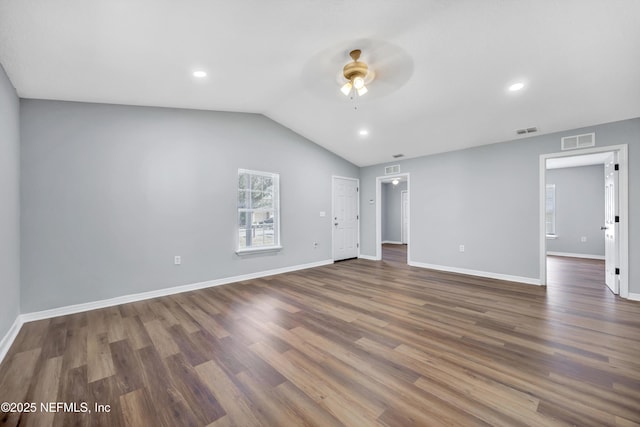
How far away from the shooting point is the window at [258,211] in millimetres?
4688

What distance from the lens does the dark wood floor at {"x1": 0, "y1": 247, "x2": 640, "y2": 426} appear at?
1536mm

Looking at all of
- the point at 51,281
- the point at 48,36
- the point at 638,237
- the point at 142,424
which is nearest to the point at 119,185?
the point at 51,281

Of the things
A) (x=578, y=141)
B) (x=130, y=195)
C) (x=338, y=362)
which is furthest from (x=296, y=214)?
(x=578, y=141)

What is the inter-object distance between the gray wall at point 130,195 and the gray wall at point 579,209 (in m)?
7.57

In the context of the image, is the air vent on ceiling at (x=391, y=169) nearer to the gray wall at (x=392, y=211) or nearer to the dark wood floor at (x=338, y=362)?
the dark wood floor at (x=338, y=362)

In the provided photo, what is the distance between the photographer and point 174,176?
3.92 meters

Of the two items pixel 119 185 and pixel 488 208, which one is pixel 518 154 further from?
pixel 119 185

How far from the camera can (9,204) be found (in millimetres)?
2561

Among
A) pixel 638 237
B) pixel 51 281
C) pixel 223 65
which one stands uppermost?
pixel 223 65

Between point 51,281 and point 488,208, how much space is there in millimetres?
6615

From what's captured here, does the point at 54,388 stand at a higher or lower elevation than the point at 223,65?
lower

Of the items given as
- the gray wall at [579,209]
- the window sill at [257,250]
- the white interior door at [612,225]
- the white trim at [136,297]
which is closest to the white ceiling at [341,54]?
the white interior door at [612,225]

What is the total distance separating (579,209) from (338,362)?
8.27 meters

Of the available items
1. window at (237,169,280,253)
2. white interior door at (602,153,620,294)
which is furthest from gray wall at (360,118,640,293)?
window at (237,169,280,253)
